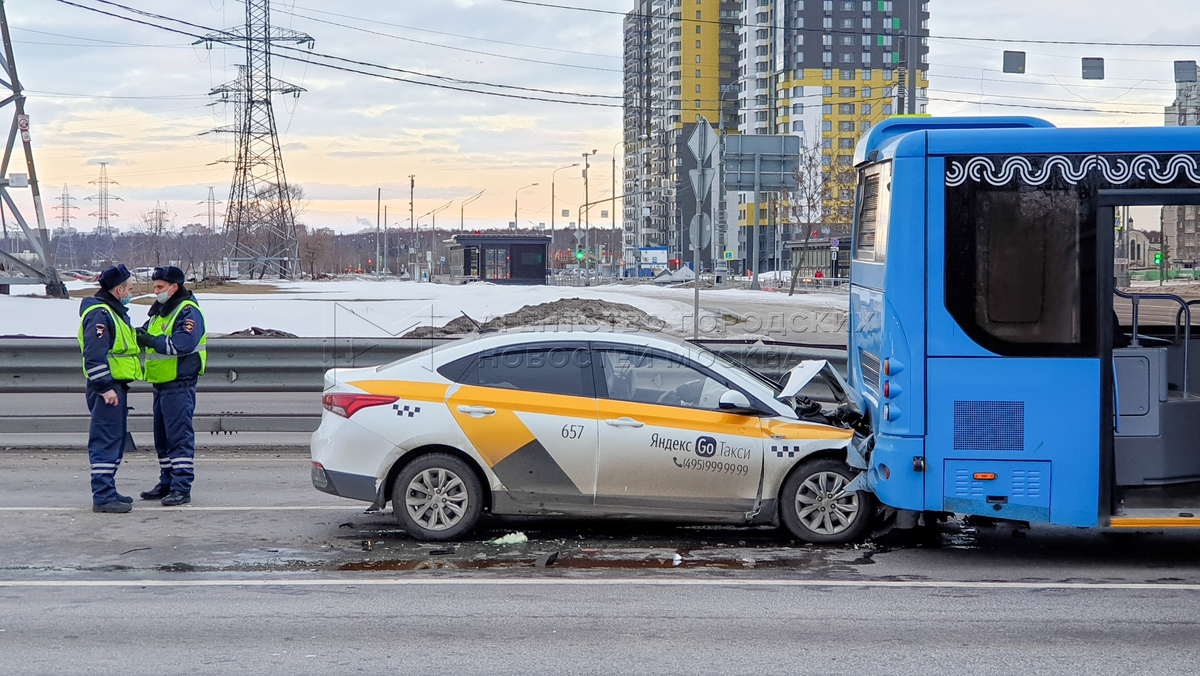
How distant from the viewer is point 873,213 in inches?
307

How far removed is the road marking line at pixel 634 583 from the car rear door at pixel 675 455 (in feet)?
2.74

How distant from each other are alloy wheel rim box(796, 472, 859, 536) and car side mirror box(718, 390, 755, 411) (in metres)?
0.66

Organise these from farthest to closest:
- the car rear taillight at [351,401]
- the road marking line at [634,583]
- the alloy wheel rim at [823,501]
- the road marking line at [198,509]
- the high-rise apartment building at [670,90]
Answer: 1. the high-rise apartment building at [670,90]
2. the road marking line at [198,509]
3. the car rear taillight at [351,401]
4. the alloy wheel rim at [823,501]
5. the road marking line at [634,583]

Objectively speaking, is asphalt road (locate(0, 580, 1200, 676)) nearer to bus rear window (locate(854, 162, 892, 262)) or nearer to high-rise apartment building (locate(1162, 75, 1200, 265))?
high-rise apartment building (locate(1162, 75, 1200, 265))

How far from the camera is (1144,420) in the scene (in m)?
7.35

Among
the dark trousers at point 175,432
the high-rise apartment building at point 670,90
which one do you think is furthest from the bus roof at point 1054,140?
the high-rise apartment building at point 670,90

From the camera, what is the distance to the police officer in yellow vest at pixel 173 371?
29.1 feet

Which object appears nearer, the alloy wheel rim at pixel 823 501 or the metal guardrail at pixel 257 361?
the alloy wheel rim at pixel 823 501

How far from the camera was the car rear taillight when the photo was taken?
25.1ft

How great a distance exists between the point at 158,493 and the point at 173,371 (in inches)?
42.5

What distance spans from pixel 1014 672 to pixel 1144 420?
2.99 meters

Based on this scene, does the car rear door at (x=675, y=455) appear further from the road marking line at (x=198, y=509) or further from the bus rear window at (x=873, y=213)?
the road marking line at (x=198, y=509)

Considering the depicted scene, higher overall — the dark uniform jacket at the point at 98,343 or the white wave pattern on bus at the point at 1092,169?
the white wave pattern on bus at the point at 1092,169

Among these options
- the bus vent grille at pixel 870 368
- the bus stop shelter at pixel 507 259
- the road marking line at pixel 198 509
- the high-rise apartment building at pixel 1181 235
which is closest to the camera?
the high-rise apartment building at pixel 1181 235
